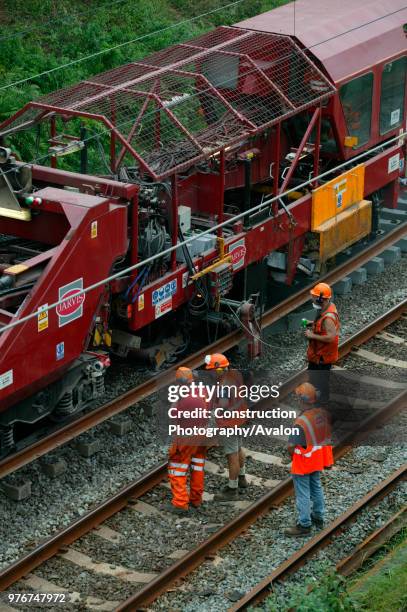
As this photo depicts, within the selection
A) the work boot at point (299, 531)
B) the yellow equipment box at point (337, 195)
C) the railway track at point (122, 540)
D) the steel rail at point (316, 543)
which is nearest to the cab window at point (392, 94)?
the yellow equipment box at point (337, 195)

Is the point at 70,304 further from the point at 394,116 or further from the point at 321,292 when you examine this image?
the point at 394,116

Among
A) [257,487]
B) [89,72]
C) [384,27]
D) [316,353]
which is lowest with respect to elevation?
[257,487]

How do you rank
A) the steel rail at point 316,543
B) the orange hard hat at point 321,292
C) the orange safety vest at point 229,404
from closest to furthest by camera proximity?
the steel rail at point 316,543, the orange safety vest at point 229,404, the orange hard hat at point 321,292

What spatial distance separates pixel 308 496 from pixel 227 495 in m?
1.12

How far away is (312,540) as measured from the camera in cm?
1063

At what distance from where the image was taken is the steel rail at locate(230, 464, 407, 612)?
984 cm

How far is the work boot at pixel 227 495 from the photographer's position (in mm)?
11602

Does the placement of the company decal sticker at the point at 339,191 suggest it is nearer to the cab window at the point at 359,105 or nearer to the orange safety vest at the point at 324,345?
the cab window at the point at 359,105

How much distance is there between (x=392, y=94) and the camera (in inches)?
655

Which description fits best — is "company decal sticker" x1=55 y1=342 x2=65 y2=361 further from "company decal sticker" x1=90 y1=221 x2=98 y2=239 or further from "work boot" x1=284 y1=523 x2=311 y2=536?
"work boot" x1=284 y1=523 x2=311 y2=536

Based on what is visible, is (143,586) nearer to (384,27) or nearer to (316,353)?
(316,353)

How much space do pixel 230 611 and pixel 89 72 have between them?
1232 cm

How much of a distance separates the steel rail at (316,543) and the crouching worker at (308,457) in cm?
21

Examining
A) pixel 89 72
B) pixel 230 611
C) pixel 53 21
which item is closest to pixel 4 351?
pixel 230 611
